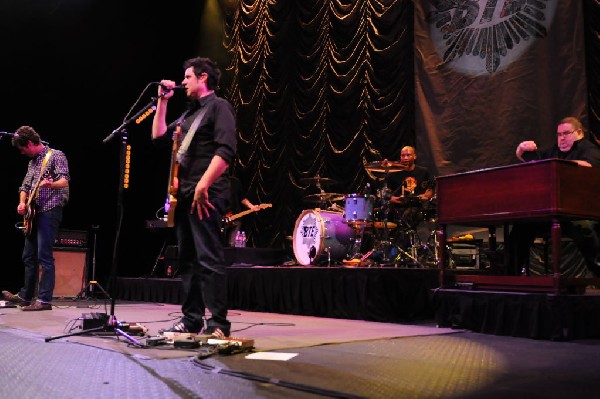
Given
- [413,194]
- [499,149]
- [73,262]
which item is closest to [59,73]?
[73,262]

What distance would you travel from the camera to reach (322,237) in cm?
723

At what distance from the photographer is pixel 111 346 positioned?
3355 millimetres

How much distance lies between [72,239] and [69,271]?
484mm

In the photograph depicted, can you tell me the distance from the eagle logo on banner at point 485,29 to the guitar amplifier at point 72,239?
5825mm

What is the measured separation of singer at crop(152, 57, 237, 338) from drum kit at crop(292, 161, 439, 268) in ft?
10.7

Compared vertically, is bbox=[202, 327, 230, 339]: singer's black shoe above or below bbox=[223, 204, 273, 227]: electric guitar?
below

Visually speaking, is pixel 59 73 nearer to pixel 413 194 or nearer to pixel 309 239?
pixel 309 239

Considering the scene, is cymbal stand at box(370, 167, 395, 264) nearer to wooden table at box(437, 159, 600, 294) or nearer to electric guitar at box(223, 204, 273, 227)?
wooden table at box(437, 159, 600, 294)

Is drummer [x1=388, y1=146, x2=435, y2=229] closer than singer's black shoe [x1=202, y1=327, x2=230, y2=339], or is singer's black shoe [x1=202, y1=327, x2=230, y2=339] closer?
singer's black shoe [x1=202, y1=327, x2=230, y2=339]

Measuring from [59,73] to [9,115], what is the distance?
111 centimetres

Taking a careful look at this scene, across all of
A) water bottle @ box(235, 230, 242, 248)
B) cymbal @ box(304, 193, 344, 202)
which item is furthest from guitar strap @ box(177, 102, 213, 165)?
water bottle @ box(235, 230, 242, 248)

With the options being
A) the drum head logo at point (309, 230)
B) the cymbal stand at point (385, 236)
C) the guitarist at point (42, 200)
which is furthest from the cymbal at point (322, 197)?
the guitarist at point (42, 200)

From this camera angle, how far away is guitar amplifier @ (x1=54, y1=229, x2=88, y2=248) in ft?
27.8

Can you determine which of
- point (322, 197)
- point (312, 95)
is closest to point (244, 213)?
point (322, 197)
